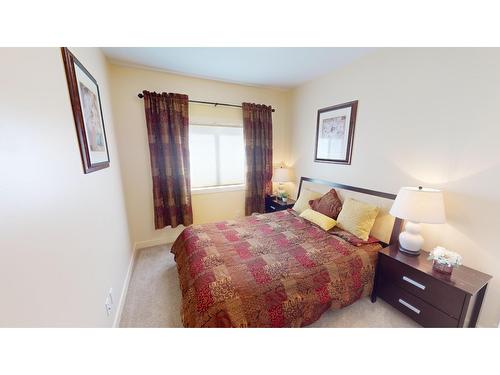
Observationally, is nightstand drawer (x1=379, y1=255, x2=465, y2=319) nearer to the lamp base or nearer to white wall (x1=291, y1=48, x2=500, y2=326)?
the lamp base

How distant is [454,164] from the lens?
1524mm

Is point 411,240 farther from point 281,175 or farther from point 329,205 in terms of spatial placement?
point 281,175

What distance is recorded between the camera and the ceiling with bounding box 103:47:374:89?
2.01 meters

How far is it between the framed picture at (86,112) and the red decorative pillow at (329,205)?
2.40 m

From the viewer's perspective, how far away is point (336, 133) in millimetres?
2531

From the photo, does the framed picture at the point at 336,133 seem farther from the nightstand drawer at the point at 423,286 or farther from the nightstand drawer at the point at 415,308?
the nightstand drawer at the point at 415,308

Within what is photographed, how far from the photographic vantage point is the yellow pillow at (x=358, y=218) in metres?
1.95

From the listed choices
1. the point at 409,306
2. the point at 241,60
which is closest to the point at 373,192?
the point at 409,306

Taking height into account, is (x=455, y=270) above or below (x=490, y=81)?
below

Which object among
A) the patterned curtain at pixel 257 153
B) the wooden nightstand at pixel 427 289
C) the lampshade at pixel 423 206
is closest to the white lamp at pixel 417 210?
the lampshade at pixel 423 206

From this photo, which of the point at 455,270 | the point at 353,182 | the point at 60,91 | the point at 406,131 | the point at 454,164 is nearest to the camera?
the point at 60,91
